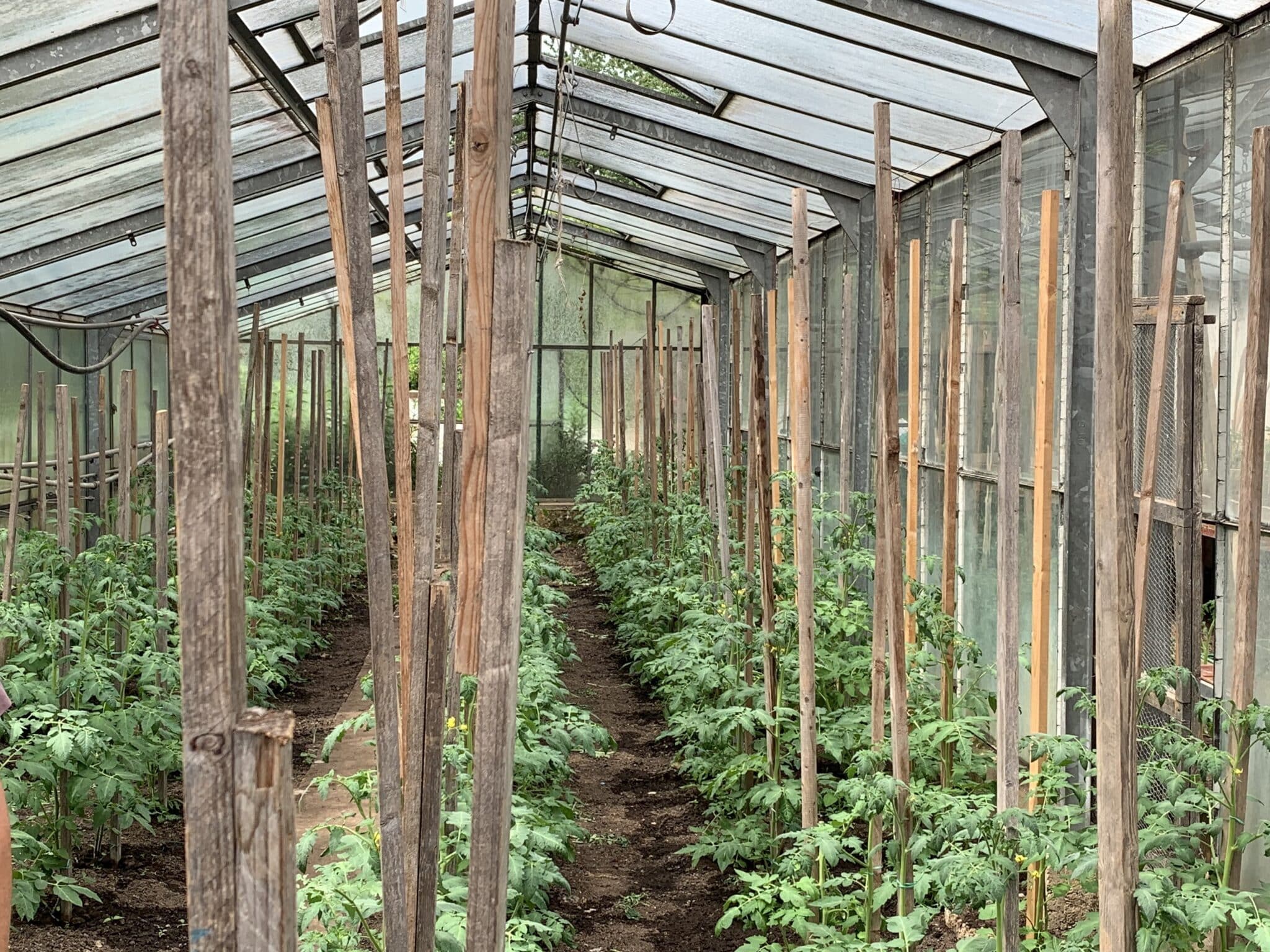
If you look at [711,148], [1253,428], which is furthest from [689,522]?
[1253,428]

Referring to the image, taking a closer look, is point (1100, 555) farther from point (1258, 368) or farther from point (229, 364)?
point (1258, 368)

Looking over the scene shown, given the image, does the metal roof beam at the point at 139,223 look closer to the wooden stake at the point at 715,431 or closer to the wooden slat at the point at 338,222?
the wooden stake at the point at 715,431

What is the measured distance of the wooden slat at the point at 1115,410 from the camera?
4.30 ft

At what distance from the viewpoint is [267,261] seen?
11102 mm

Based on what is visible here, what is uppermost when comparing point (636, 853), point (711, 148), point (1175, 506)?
point (711, 148)

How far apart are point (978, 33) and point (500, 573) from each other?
4064 millimetres

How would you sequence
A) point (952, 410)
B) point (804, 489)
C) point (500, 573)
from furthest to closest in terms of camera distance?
point (952, 410), point (804, 489), point (500, 573)

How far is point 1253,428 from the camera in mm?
2379

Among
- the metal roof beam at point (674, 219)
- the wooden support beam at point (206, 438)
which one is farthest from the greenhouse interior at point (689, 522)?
the metal roof beam at point (674, 219)

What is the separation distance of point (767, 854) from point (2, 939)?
344cm

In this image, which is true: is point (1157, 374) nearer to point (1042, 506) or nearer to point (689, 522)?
point (1042, 506)

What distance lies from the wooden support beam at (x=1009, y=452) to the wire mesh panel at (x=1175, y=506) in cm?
70

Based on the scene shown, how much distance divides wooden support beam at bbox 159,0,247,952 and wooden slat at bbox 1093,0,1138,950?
92 cm

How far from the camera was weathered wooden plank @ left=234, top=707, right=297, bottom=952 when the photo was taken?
72 cm
